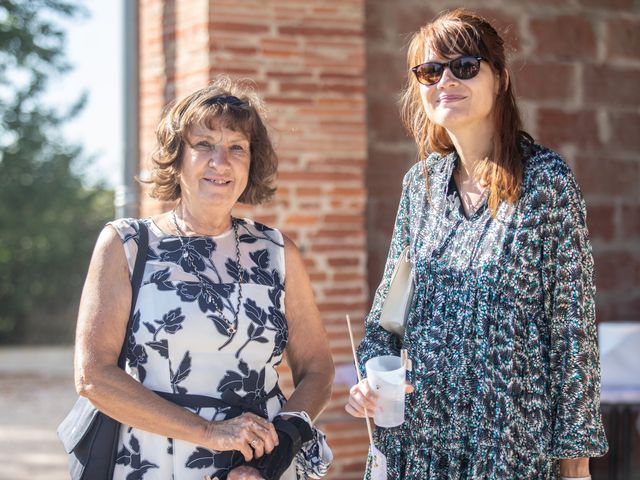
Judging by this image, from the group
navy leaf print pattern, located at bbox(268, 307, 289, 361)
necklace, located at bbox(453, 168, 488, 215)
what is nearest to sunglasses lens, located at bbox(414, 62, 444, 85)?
necklace, located at bbox(453, 168, 488, 215)

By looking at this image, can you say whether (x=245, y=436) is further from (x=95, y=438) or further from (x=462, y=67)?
(x=462, y=67)

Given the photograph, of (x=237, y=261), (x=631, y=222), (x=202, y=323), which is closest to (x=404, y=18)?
(x=631, y=222)

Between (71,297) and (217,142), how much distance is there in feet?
49.8

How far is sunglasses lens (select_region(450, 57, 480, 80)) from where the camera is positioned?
2.53m

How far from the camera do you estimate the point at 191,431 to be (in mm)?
2408

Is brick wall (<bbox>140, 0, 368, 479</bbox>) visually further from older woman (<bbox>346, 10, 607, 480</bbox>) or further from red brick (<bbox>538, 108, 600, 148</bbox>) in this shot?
older woman (<bbox>346, 10, 607, 480</bbox>)

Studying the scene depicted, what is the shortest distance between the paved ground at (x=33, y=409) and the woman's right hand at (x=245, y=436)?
583 centimetres

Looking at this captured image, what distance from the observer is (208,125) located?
2625 mm

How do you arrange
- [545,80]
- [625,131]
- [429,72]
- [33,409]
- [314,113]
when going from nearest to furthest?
[429,72] → [314,113] → [545,80] → [625,131] → [33,409]

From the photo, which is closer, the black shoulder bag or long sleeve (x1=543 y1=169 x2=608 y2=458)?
long sleeve (x1=543 y1=169 x2=608 y2=458)

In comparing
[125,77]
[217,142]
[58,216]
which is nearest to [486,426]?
[217,142]

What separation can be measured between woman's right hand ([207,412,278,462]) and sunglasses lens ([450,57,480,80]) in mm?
1104

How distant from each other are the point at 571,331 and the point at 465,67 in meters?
0.78

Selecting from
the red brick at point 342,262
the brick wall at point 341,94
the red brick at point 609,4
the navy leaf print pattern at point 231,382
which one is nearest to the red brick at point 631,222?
the brick wall at point 341,94
